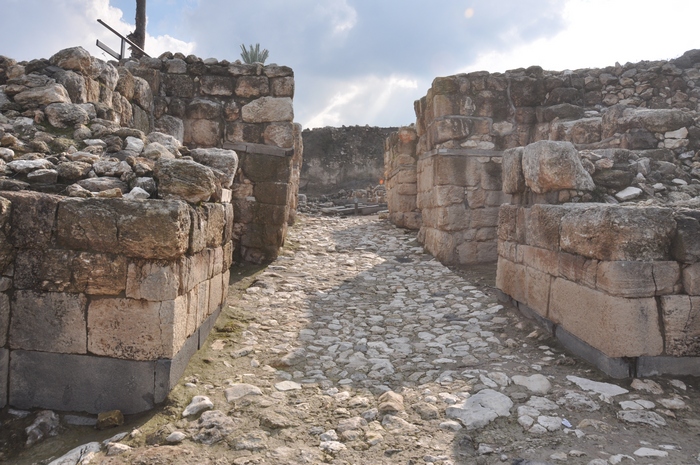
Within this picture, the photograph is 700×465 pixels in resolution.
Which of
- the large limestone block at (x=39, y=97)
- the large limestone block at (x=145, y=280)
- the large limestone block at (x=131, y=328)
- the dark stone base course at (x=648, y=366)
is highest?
the large limestone block at (x=39, y=97)

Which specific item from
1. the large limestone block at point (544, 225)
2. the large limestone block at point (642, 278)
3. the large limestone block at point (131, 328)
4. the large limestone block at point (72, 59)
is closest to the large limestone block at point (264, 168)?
the large limestone block at point (72, 59)

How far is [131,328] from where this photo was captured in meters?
2.90

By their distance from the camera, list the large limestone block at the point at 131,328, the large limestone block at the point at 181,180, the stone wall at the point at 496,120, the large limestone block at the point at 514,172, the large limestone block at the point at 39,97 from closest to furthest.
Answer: the large limestone block at the point at 131,328
the large limestone block at the point at 181,180
the large limestone block at the point at 39,97
the large limestone block at the point at 514,172
the stone wall at the point at 496,120

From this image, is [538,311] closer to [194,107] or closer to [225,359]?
[225,359]

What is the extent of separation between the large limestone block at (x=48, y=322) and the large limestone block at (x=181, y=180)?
34.7 inches

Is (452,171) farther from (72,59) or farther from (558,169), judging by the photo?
(72,59)

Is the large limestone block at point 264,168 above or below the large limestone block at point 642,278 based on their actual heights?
above

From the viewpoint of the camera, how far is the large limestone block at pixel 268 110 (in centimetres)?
659

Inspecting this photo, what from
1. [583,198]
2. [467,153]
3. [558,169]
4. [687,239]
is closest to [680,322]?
[687,239]

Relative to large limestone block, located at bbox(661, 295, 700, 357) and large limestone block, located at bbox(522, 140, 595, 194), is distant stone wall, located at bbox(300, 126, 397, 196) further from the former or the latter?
large limestone block, located at bbox(661, 295, 700, 357)

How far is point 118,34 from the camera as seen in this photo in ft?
28.3

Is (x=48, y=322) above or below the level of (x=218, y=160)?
below

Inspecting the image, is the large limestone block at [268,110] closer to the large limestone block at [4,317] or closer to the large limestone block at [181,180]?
the large limestone block at [181,180]

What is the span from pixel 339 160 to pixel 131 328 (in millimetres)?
18888
